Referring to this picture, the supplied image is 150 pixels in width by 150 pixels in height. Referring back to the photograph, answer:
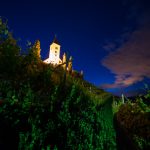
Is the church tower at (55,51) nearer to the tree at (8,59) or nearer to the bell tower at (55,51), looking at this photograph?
the bell tower at (55,51)

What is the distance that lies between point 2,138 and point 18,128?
0.37 m

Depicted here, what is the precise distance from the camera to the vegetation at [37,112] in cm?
415

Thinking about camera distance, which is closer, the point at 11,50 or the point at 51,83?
the point at 11,50

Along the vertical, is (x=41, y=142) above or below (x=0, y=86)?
below

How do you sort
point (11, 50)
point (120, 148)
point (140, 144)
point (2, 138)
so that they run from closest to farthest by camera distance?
point (2, 138)
point (11, 50)
point (120, 148)
point (140, 144)

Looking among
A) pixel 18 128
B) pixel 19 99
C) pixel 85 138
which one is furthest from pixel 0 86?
pixel 85 138

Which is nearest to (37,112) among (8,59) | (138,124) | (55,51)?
(8,59)

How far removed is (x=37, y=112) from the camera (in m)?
4.65

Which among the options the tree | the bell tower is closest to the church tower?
the bell tower

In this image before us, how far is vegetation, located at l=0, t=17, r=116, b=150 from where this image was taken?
4.15m

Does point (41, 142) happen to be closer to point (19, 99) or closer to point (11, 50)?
point (19, 99)

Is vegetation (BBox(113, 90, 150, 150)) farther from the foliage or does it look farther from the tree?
the tree

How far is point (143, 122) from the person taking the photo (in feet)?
34.6

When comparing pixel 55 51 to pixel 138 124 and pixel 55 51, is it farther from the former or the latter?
pixel 138 124
